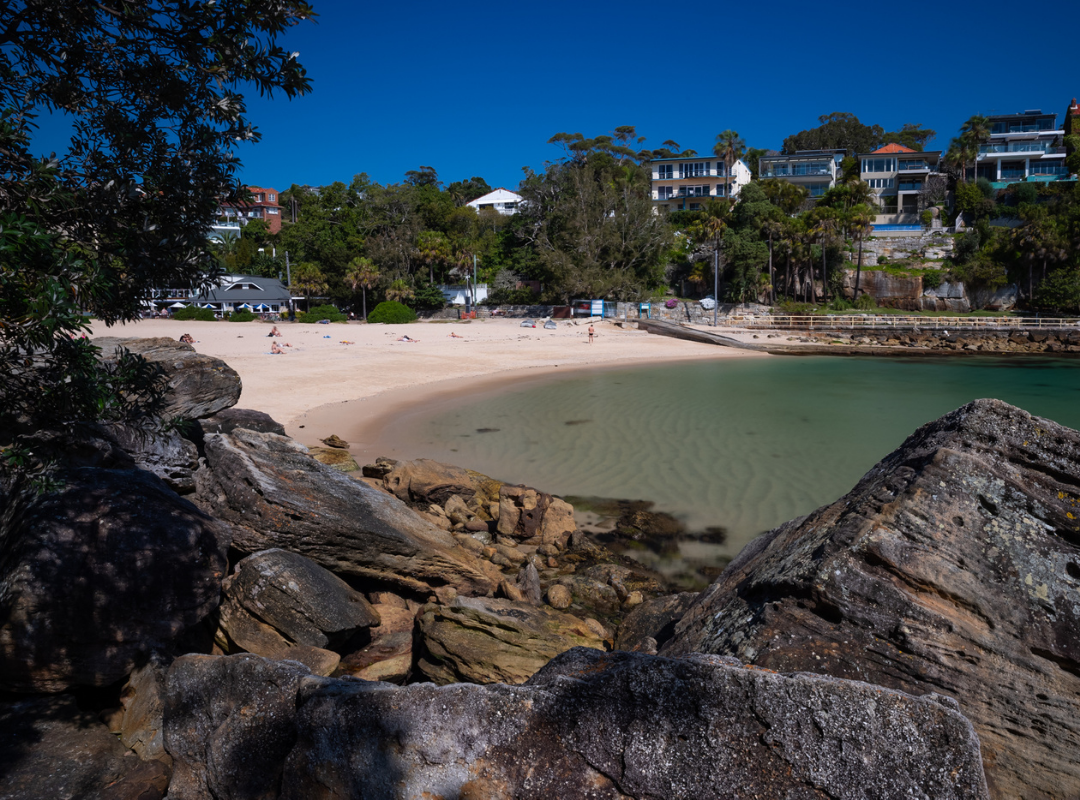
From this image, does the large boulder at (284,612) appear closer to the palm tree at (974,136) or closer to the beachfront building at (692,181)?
the beachfront building at (692,181)

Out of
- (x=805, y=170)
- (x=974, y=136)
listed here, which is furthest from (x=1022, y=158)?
(x=805, y=170)

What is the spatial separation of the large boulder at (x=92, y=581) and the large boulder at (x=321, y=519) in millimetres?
1074

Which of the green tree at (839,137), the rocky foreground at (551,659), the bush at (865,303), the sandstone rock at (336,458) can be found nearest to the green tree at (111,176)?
the rocky foreground at (551,659)

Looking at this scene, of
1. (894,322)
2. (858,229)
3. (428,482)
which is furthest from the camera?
(858,229)

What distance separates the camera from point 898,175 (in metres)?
76.9

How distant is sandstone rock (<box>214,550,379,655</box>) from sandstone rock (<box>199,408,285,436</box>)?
482 centimetres

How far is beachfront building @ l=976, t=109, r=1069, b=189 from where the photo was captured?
7506 cm

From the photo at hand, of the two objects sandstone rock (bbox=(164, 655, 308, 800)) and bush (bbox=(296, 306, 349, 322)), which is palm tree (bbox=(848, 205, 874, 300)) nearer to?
bush (bbox=(296, 306, 349, 322))

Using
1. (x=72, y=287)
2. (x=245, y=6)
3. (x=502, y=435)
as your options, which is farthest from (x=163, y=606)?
(x=502, y=435)

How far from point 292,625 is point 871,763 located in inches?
175

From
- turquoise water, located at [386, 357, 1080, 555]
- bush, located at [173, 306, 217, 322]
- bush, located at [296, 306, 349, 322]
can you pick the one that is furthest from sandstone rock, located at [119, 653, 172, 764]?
bush, located at [173, 306, 217, 322]

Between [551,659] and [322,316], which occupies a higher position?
[322,316]

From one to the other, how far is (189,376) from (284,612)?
19.4 feet

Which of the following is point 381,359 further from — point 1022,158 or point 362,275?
point 1022,158
